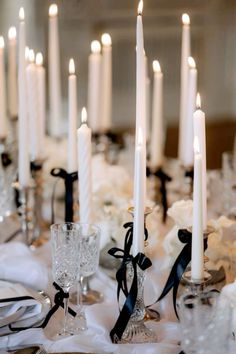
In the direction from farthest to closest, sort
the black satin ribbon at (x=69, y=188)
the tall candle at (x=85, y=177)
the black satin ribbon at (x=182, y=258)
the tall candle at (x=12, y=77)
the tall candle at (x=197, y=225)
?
the tall candle at (x=12, y=77), the black satin ribbon at (x=69, y=188), the tall candle at (x=85, y=177), the black satin ribbon at (x=182, y=258), the tall candle at (x=197, y=225)

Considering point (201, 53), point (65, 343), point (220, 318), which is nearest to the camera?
point (220, 318)

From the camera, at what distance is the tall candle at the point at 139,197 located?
982 millimetres

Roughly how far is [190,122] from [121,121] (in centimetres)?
201

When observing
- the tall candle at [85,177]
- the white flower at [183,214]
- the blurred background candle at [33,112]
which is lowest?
the white flower at [183,214]

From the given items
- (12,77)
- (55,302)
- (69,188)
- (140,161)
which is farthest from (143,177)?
(12,77)

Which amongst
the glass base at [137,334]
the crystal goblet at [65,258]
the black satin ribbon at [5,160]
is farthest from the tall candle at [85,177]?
the black satin ribbon at [5,160]

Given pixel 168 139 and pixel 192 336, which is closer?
pixel 192 336

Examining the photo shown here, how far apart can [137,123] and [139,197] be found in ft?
0.42

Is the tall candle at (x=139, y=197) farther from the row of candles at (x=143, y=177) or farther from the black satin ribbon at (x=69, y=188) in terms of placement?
the black satin ribbon at (x=69, y=188)

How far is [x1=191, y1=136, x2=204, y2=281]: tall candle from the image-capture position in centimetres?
94

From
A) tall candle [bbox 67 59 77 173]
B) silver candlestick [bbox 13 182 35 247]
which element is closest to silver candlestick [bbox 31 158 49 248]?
silver candlestick [bbox 13 182 35 247]

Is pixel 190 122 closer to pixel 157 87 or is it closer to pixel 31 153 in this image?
pixel 157 87

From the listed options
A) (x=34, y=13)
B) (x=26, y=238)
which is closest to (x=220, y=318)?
(x=26, y=238)

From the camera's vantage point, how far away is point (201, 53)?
11.1 feet
